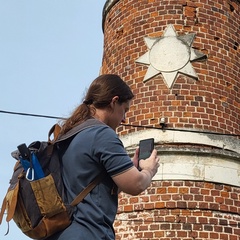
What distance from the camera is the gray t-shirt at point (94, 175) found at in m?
2.72

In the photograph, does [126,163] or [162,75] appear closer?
[126,163]

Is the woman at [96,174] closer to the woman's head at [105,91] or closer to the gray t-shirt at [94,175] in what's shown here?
the gray t-shirt at [94,175]

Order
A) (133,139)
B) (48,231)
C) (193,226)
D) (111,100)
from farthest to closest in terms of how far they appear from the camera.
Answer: (133,139) < (193,226) < (111,100) < (48,231)

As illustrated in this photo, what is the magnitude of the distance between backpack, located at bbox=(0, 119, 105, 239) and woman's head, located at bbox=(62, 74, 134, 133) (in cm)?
10

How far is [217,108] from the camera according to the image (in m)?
8.41

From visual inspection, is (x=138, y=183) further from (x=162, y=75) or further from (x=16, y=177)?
(x=162, y=75)

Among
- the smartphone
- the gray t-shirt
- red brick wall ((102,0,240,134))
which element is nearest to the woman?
the gray t-shirt

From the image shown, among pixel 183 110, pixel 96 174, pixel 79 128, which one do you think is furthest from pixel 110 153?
pixel 183 110

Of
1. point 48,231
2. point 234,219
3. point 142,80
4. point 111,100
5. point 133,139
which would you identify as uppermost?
point 142,80

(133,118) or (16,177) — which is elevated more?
(133,118)

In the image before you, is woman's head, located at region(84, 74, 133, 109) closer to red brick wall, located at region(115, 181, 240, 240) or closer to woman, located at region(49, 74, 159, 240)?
woman, located at region(49, 74, 159, 240)

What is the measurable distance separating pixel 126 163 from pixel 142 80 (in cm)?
587

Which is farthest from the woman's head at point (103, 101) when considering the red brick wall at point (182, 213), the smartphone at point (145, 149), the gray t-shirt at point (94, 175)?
the red brick wall at point (182, 213)

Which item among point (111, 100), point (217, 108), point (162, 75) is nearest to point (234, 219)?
point (217, 108)
